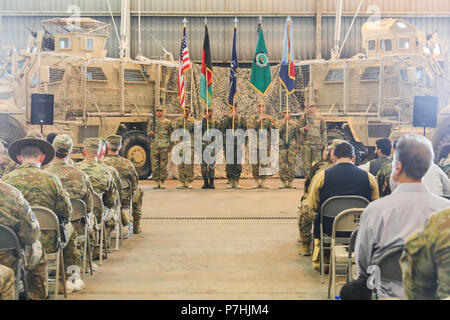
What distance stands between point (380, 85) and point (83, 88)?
6.91 m

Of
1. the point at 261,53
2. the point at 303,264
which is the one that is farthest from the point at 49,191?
the point at 261,53

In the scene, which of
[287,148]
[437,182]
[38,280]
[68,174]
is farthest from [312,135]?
[38,280]

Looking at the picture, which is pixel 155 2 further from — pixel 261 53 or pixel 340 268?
pixel 340 268

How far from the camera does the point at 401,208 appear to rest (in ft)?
8.80

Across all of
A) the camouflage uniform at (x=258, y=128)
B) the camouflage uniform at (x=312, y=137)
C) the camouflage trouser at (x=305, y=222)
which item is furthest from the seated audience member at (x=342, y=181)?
the camouflage uniform at (x=258, y=128)

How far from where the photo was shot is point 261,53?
12.9 m

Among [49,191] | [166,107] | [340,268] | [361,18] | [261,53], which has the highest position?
[361,18]

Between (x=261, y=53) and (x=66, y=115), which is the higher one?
(x=261, y=53)

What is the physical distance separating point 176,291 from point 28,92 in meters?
10.0

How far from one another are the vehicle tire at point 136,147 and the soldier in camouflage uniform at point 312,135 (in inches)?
155

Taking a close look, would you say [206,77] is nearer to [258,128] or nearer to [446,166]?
[258,128]
